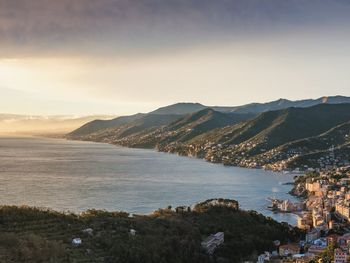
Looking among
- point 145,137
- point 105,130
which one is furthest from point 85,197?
point 105,130

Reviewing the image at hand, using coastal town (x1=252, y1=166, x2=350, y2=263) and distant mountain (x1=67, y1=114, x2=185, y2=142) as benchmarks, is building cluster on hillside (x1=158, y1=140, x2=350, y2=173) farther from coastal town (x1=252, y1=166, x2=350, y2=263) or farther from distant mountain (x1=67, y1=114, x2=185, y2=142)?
distant mountain (x1=67, y1=114, x2=185, y2=142)

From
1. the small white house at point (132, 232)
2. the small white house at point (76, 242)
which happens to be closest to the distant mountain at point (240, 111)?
the small white house at point (132, 232)

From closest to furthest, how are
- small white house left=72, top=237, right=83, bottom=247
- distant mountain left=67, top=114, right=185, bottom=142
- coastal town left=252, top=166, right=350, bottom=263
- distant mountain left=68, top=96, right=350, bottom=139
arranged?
small white house left=72, top=237, right=83, bottom=247
coastal town left=252, top=166, right=350, bottom=263
distant mountain left=67, top=114, right=185, bottom=142
distant mountain left=68, top=96, right=350, bottom=139

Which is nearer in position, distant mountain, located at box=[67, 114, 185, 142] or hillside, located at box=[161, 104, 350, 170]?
hillside, located at box=[161, 104, 350, 170]

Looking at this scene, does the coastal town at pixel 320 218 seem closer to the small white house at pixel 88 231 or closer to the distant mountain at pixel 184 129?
the small white house at pixel 88 231

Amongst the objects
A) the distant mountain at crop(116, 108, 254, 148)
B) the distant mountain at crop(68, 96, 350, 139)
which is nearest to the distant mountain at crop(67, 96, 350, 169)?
the distant mountain at crop(116, 108, 254, 148)

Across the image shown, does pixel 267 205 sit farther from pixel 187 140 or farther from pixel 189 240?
pixel 187 140

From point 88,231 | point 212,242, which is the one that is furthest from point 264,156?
point 88,231
